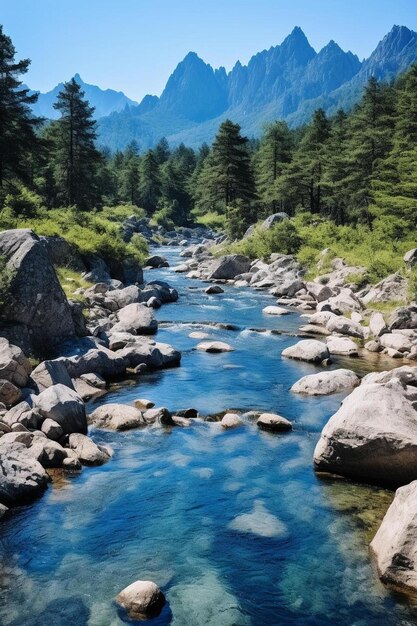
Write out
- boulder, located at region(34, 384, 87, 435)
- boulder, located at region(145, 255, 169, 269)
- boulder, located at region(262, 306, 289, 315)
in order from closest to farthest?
boulder, located at region(34, 384, 87, 435) < boulder, located at region(262, 306, 289, 315) < boulder, located at region(145, 255, 169, 269)

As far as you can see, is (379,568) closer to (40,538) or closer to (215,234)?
(40,538)

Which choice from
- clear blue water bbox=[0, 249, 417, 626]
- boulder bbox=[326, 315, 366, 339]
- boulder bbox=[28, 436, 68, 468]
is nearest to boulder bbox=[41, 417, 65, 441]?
boulder bbox=[28, 436, 68, 468]

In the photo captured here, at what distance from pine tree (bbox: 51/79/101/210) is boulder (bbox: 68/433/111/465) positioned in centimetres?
3746

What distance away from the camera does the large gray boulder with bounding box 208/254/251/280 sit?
5006 centimetres

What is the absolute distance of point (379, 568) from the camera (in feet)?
32.2

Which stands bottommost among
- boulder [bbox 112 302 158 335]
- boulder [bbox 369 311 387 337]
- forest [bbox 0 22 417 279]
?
boulder [bbox 369 311 387 337]

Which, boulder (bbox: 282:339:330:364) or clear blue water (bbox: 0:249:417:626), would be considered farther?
boulder (bbox: 282:339:330:364)

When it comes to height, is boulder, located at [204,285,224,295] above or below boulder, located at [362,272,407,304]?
below

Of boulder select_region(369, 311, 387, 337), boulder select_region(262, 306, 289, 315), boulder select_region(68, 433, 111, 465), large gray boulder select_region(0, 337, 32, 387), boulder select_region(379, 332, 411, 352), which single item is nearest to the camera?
boulder select_region(68, 433, 111, 465)

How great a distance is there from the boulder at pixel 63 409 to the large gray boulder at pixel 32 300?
5439 millimetres

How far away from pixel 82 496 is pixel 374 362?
14986 millimetres

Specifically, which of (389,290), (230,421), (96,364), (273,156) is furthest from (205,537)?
(273,156)

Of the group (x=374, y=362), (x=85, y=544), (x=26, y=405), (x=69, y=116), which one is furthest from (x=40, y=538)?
(x=69, y=116)

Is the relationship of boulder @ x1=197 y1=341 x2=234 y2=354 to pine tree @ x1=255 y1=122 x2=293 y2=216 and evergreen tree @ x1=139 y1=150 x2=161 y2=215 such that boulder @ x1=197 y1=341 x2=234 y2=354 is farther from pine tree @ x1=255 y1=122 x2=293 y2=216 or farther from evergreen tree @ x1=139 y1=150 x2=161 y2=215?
evergreen tree @ x1=139 y1=150 x2=161 y2=215
